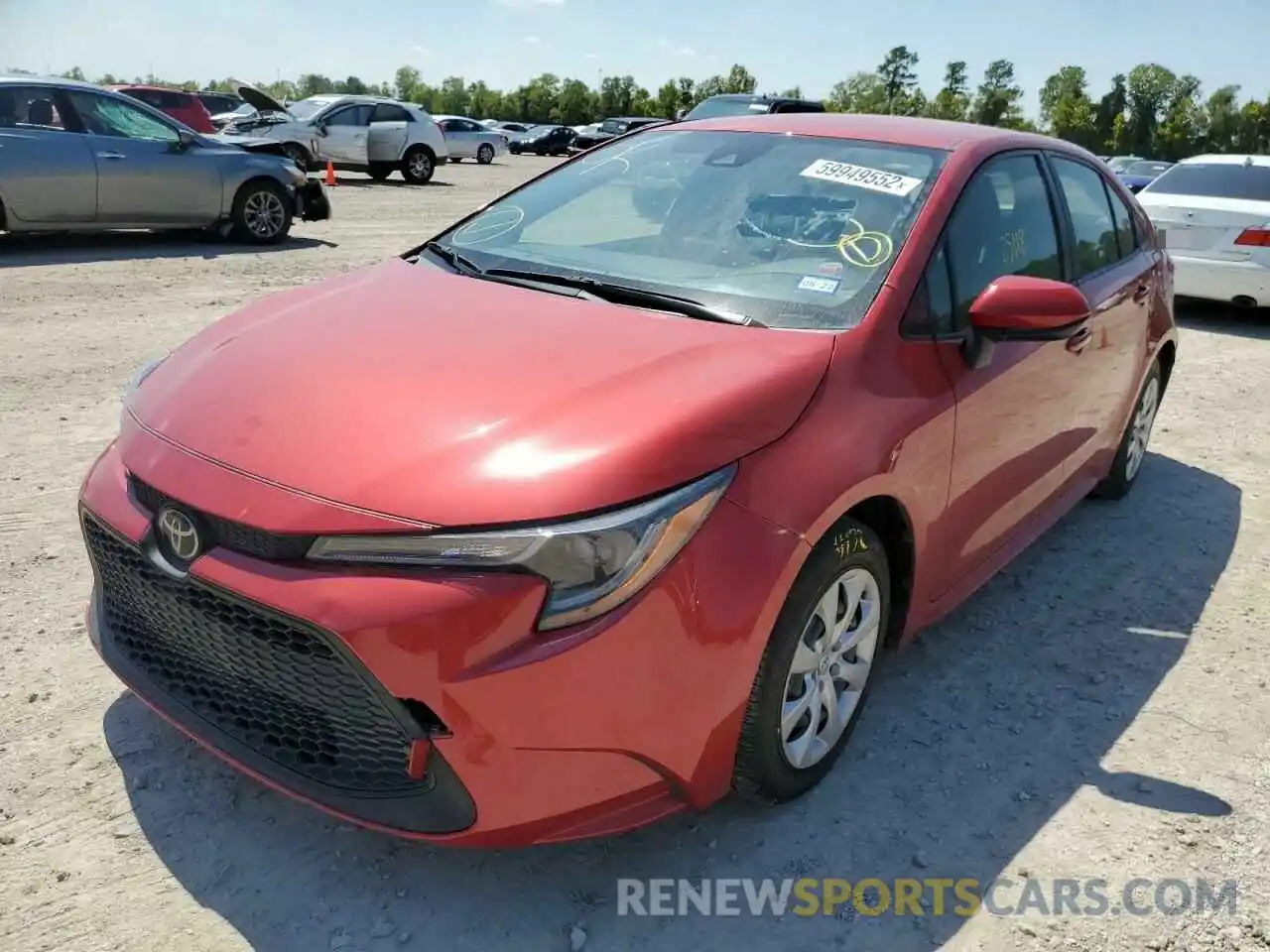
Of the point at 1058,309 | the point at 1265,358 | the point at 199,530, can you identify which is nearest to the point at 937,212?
the point at 1058,309

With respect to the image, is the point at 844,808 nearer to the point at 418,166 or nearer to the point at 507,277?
the point at 507,277

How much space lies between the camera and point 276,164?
1112 centimetres

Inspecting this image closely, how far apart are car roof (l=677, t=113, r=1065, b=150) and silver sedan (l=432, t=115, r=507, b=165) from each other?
96.5ft

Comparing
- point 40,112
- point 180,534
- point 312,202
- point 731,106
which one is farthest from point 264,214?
point 180,534

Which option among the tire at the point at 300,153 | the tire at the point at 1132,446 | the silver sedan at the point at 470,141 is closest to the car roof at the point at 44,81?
the tire at the point at 1132,446

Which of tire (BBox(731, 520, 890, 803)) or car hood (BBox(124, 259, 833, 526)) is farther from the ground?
car hood (BBox(124, 259, 833, 526))

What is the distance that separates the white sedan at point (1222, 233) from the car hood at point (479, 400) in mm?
7976

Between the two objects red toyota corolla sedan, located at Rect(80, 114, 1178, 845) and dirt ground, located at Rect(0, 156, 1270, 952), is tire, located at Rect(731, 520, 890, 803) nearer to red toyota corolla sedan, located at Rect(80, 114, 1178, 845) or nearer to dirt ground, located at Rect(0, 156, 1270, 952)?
red toyota corolla sedan, located at Rect(80, 114, 1178, 845)

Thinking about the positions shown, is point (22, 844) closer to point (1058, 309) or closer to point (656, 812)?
point (656, 812)

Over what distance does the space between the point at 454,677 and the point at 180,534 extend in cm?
71

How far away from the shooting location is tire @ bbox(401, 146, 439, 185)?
2142 cm

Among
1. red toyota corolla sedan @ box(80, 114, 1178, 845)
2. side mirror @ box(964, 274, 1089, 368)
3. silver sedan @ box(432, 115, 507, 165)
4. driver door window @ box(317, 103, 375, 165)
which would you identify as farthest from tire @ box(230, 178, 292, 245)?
silver sedan @ box(432, 115, 507, 165)

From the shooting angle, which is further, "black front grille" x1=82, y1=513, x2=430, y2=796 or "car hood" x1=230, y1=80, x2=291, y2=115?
"car hood" x1=230, y1=80, x2=291, y2=115

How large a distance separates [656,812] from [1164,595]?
273 cm
